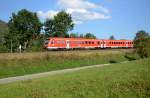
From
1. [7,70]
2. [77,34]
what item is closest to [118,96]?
[7,70]

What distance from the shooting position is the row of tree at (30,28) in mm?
80019

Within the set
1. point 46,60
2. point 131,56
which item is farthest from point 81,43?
point 46,60

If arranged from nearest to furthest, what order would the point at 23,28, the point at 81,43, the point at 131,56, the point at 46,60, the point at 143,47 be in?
the point at 46,60 → the point at 143,47 → the point at 81,43 → the point at 131,56 → the point at 23,28

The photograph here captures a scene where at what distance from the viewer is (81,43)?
62219mm

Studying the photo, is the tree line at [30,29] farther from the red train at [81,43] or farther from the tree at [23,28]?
the red train at [81,43]

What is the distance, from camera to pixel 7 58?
38.3 meters

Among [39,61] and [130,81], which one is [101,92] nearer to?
[130,81]

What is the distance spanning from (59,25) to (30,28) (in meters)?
10.6

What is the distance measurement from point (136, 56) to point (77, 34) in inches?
2021

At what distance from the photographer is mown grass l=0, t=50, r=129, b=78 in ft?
121

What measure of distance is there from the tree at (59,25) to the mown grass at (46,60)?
30329 millimetres

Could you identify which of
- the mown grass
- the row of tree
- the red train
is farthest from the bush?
the row of tree

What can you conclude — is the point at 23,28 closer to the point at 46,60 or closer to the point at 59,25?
the point at 59,25

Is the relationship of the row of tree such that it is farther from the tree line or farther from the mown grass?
the mown grass
